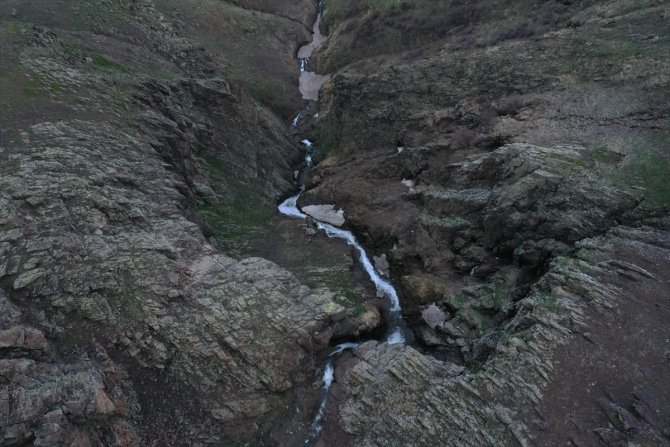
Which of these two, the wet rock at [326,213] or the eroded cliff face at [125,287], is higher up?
the eroded cliff face at [125,287]

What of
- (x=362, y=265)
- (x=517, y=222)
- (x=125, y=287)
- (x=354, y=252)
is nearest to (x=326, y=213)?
(x=354, y=252)

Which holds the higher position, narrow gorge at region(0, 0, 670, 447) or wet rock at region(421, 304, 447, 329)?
narrow gorge at region(0, 0, 670, 447)

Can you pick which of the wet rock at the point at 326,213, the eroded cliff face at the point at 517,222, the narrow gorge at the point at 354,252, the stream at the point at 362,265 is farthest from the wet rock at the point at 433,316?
the wet rock at the point at 326,213

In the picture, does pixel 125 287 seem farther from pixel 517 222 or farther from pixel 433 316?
pixel 517 222

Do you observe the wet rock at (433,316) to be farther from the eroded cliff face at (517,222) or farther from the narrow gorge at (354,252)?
the narrow gorge at (354,252)

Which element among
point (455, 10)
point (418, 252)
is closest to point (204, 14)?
point (455, 10)

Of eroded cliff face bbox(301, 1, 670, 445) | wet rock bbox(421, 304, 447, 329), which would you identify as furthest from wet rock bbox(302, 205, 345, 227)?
wet rock bbox(421, 304, 447, 329)

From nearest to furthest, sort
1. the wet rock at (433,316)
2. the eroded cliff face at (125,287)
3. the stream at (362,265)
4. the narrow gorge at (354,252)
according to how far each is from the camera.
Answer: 1. the eroded cliff face at (125,287)
2. the narrow gorge at (354,252)
3. the stream at (362,265)
4. the wet rock at (433,316)

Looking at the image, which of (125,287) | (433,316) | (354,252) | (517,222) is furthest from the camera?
(354,252)

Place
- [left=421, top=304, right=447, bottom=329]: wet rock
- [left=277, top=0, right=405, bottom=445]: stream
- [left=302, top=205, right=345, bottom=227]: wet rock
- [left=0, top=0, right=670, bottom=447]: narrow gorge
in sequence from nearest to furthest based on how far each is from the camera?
1. [left=0, top=0, right=670, bottom=447]: narrow gorge
2. [left=277, top=0, right=405, bottom=445]: stream
3. [left=421, top=304, right=447, bottom=329]: wet rock
4. [left=302, top=205, right=345, bottom=227]: wet rock

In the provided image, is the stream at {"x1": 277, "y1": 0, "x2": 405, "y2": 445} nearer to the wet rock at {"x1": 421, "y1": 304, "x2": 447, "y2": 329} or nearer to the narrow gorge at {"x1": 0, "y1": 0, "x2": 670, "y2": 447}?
the narrow gorge at {"x1": 0, "y1": 0, "x2": 670, "y2": 447}
